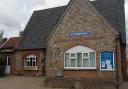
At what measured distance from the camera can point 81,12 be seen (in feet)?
78.3

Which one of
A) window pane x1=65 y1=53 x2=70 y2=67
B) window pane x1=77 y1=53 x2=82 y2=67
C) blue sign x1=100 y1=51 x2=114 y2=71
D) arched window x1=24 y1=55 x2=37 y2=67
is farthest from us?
arched window x1=24 y1=55 x2=37 y2=67

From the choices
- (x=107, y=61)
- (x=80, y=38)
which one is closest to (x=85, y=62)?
(x=107, y=61)

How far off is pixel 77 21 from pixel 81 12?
967mm

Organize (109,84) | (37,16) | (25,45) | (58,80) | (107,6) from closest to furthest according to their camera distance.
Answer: (109,84), (58,80), (107,6), (25,45), (37,16)

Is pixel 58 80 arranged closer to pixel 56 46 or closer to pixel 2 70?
pixel 56 46

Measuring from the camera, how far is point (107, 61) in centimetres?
2228

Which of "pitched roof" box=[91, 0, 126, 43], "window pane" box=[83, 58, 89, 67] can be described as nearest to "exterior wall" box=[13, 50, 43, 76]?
"pitched roof" box=[91, 0, 126, 43]

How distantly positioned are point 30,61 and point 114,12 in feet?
47.7

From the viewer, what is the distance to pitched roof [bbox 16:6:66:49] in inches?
1368

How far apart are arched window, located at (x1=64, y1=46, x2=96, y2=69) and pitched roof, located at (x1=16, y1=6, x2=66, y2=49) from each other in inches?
396

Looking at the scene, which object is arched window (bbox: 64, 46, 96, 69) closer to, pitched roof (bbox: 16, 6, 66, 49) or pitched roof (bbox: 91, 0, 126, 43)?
pitched roof (bbox: 91, 0, 126, 43)

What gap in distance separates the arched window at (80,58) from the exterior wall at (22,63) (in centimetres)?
1061

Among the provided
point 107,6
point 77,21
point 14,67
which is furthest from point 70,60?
point 14,67

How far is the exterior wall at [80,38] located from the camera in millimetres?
22562
